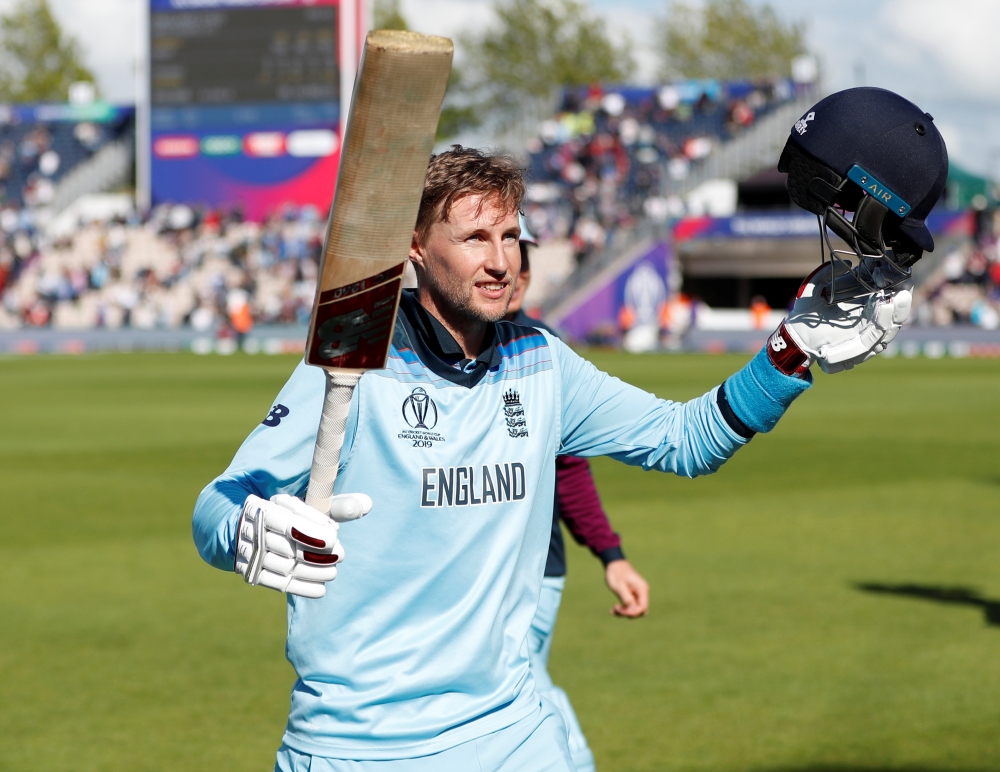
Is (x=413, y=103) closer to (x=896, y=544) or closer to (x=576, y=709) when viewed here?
(x=576, y=709)

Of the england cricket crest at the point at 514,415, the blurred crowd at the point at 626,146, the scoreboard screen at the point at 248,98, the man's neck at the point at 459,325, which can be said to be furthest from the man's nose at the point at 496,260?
the blurred crowd at the point at 626,146

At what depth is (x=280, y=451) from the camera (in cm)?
279

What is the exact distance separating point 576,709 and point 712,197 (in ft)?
124

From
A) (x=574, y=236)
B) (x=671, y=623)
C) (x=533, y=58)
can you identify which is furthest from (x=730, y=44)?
(x=671, y=623)

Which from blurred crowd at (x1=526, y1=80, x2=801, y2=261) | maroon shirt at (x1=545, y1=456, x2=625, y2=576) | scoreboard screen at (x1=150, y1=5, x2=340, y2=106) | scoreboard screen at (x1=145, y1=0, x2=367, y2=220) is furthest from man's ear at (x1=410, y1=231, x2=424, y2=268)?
blurred crowd at (x1=526, y1=80, x2=801, y2=261)

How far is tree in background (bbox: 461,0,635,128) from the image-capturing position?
223 ft

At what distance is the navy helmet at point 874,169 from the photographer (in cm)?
291

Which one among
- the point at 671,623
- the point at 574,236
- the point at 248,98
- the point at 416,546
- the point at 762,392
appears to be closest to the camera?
the point at 416,546

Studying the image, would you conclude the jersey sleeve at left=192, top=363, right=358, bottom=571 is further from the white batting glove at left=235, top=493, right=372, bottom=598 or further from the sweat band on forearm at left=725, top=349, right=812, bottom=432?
the sweat band on forearm at left=725, top=349, right=812, bottom=432

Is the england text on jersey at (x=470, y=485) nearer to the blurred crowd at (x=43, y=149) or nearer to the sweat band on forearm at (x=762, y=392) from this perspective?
the sweat band on forearm at (x=762, y=392)

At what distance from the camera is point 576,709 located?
6.13 meters

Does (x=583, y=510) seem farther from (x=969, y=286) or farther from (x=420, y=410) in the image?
(x=969, y=286)

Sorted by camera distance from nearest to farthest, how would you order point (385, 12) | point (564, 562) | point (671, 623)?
point (564, 562) → point (671, 623) → point (385, 12)

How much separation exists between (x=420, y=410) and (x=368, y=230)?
1.79 ft
